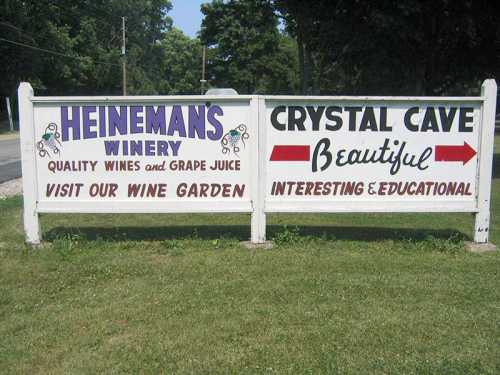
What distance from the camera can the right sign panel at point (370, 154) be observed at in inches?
240

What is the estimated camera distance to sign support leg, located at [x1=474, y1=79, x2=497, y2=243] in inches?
237

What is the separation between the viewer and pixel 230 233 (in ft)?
22.3

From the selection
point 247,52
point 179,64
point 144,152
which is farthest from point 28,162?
point 179,64

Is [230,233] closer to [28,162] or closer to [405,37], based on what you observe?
[28,162]

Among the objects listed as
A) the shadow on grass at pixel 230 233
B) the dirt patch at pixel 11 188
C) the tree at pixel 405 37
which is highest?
the tree at pixel 405 37

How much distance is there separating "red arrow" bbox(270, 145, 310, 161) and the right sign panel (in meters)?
0.01

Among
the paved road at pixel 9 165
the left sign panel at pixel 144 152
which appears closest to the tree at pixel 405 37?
the left sign panel at pixel 144 152

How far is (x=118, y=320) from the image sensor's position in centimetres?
411

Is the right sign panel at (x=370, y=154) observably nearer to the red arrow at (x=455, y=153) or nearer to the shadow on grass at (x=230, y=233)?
the red arrow at (x=455, y=153)

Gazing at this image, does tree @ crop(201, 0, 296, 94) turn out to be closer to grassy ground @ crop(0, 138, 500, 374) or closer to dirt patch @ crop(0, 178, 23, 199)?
dirt patch @ crop(0, 178, 23, 199)

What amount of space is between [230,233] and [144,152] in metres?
1.50

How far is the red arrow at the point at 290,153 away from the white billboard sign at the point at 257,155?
1 centimetres

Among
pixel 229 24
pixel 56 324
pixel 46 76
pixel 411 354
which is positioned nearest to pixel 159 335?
pixel 56 324

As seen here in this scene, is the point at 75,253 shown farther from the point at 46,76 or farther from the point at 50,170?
the point at 46,76
